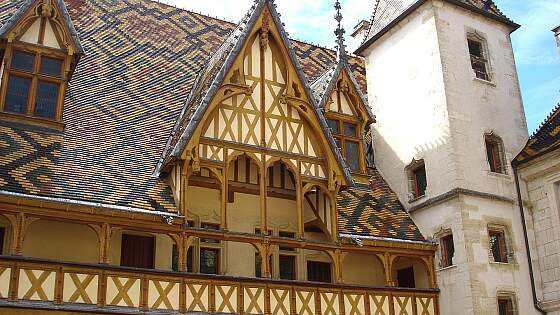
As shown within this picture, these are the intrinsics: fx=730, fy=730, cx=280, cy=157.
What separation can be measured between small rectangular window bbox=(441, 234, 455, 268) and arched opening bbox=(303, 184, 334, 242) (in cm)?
277

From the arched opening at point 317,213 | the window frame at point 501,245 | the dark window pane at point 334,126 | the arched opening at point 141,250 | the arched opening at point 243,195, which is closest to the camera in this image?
the arched opening at point 141,250

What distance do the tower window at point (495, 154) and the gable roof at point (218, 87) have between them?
4.40 metres

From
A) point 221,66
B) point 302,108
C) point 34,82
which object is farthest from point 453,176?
point 34,82

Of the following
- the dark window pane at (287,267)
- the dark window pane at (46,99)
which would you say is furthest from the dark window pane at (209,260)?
the dark window pane at (46,99)

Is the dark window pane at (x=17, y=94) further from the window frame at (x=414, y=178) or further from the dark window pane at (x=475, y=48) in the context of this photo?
the dark window pane at (x=475, y=48)

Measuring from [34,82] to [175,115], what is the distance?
11.0ft

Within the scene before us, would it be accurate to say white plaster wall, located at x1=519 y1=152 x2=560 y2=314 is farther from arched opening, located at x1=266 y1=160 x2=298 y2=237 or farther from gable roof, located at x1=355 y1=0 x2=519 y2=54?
arched opening, located at x1=266 y1=160 x2=298 y2=237

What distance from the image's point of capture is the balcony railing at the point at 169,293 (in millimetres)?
11461

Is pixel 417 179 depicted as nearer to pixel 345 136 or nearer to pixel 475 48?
pixel 345 136

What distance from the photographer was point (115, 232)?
13.6 meters

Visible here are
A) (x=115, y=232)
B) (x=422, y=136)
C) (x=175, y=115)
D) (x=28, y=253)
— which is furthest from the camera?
(x=422, y=136)

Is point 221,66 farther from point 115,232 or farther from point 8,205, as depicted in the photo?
point 8,205

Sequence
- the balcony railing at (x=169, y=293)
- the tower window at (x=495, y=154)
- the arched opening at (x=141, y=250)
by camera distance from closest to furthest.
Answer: the balcony railing at (x=169, y=293) < the arched opening at (x=141, y=250) < the tower window at (x=495, y=154)

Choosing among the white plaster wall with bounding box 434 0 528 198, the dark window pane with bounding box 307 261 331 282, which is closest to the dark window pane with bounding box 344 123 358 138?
the white plaster wall with bounding box 434 0 528 198
